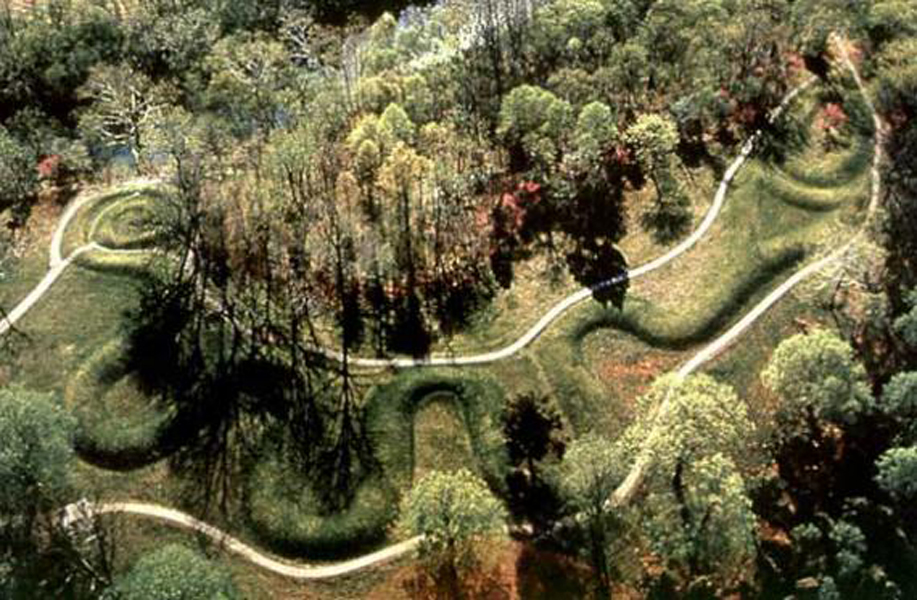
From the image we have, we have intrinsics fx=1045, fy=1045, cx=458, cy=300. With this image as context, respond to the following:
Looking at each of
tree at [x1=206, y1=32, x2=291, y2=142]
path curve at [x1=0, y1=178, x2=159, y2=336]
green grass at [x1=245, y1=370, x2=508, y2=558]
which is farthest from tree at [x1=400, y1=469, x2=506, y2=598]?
tree at [x1=206, y1=32, x2=291, y2=142]

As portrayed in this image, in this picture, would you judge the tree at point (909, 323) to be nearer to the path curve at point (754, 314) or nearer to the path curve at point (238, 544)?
the path curve at point (754, 314)

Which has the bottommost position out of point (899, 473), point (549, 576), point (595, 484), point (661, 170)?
point (549, 576)

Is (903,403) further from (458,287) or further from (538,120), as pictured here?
(538,120)

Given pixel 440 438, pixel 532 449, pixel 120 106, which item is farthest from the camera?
pixel 120 106

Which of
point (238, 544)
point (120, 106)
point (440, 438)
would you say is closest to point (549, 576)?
point (440, 438)

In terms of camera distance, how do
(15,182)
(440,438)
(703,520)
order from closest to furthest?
(703,520) < (440,438) < (15,182)

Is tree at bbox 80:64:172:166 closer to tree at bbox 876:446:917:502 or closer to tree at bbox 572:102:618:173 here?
tree at bbox 572:102:618:173
